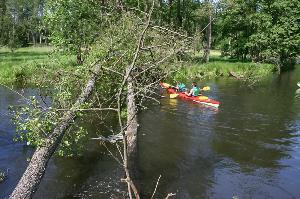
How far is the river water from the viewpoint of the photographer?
1198 centimetres

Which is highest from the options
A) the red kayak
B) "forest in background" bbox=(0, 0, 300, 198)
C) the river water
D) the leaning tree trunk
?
"forest in background" bbox=(0, 0, 300, 198)

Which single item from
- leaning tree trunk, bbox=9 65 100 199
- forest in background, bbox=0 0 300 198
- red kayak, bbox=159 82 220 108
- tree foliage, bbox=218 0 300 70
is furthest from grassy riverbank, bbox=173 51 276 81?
leaning tree trunk, bbox=9 65 100 199

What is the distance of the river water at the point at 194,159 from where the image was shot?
12.0 m

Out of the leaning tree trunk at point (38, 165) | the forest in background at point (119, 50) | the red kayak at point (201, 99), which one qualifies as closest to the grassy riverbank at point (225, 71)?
the forest in background at point (119, 50)

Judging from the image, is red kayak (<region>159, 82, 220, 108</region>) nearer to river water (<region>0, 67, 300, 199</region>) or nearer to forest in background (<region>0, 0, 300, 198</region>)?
river water (<region>0, 67, 300, 199</region>)

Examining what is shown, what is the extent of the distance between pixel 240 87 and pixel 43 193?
904 inches

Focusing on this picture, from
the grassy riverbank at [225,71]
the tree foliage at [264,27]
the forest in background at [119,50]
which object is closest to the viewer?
the forest in background at [119,50]

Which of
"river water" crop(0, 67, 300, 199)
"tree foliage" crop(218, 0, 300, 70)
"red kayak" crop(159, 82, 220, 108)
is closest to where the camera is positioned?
"river water" crop(0, 67, 300, 199)

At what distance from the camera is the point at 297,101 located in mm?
26719

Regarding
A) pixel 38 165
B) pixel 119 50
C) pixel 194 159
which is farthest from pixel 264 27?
pixel 38 165

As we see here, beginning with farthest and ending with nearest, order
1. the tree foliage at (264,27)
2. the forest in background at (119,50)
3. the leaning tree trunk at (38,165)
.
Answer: the tree foliage at (264,27), the forest in background at (119,50), the leaning tree trunk at (38,165)

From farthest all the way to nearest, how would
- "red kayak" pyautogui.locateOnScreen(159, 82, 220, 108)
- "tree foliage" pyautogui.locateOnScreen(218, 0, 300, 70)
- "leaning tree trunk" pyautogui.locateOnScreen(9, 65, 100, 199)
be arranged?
"tree foliage" pyautogui.locateOnScreen(218, 0, 300, 70)
"red kayak" pyautogui.locateOnScreen(159, 82, 220, 108)
"leaning tree trunk" pyautogui.locateOnScreen(9, 65, 100, 199)

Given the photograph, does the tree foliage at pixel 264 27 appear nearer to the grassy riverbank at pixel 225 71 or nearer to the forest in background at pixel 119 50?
the forest in background at pixel 119 50

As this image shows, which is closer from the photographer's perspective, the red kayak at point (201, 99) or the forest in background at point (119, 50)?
the forest in background at point (119, 50)
